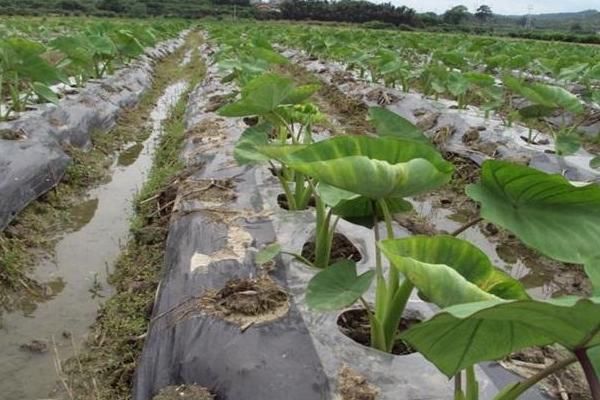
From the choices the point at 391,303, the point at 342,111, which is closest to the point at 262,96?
the point at 391,303

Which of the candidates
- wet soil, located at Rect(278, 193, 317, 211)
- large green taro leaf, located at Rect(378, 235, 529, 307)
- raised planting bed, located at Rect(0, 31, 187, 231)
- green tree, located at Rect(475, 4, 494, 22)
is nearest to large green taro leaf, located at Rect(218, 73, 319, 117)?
wet soil, located at Rect(278, 193, 317, 211)

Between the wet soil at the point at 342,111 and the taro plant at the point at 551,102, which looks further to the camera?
the wet soil at the point at 342,111

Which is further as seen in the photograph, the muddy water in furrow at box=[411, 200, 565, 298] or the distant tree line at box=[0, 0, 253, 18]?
the distant tree line at box=[0, 0, 253, 18]

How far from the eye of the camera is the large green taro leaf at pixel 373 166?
1594 mm

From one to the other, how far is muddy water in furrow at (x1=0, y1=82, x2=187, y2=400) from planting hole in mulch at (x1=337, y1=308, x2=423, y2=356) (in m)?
1.23

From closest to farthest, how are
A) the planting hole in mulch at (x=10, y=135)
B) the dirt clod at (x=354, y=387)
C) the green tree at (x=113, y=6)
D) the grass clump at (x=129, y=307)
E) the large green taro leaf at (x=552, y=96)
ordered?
the dirt clod at (x=354, y=387) < the grass clump at (x=129, y=307) < the large green taro leaf at (x=552, y=96) < the planting hole in mulch at (x=10, y=135) < the green tree at (x=113, y=6)

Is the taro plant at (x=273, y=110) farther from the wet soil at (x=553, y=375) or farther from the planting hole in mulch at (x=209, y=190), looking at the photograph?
the wet soil at (x=553, y=375)

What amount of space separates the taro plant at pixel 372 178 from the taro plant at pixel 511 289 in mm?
163

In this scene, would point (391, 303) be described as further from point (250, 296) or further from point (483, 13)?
point (483, 13)

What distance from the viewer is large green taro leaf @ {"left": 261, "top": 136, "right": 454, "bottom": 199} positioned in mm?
1594

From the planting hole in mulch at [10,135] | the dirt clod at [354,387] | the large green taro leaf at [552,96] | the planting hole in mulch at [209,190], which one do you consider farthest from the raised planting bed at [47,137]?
the large green taro leaf at [552,96]

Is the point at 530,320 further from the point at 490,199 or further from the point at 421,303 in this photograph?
the point at 421,303

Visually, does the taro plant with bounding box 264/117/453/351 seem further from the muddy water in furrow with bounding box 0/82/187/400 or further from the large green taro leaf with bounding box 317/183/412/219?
the muddy water in furrow with bounding box 0/82/187/400

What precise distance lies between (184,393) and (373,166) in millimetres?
1001
